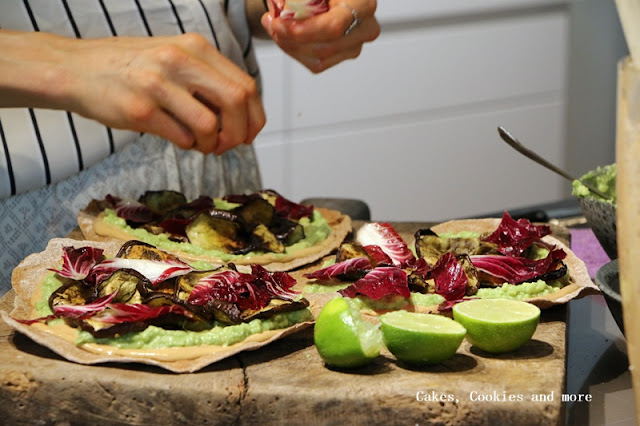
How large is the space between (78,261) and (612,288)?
100cm

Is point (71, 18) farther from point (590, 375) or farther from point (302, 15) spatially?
point (590, 375)

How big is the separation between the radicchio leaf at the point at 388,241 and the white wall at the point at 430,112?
8.42 feet

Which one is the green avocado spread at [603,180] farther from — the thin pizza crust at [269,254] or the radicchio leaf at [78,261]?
the radicchio leaf at [78,261]

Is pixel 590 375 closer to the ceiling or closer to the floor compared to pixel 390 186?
closer to the ceiling

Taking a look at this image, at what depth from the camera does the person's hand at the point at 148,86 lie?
5.78 ft

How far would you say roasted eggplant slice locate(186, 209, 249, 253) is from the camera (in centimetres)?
207

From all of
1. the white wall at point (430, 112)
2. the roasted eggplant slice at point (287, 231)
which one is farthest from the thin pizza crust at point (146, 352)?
the white wall at point (430, 112)

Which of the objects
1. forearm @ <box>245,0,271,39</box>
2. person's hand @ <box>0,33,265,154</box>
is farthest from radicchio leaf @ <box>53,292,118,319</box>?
forearm @ <box>245,0,271,39</box>

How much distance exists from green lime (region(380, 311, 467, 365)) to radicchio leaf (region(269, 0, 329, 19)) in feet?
3.48

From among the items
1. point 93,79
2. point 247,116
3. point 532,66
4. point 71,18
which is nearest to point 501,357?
point 247,116

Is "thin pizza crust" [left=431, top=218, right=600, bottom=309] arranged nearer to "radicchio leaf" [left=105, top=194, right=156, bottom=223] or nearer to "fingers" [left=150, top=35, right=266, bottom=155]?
"fingers" [left=150, top=35, right=266, bottom=155]

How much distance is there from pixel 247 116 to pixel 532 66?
3.88 metres

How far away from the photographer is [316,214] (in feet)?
7.74

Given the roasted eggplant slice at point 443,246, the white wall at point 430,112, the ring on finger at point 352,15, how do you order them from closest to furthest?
the roasted eggplant slice at point 443,246 → the ring on finger at point 352,15 → the white wall at point 430,112
